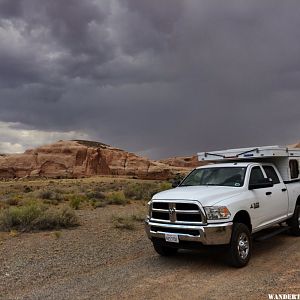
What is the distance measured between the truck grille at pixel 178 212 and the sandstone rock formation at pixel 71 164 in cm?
7677

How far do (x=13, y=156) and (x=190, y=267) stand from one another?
97.5 metres

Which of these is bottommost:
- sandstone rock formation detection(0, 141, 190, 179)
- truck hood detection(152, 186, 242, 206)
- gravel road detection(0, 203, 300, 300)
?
gravel road detection(0, 203, 300, 300)

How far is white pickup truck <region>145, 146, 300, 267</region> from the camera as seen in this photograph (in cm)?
737

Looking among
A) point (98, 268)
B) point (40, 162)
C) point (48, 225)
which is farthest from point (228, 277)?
point (40, 162)

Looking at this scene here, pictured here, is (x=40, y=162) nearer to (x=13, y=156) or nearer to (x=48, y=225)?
(x=13, y=156)

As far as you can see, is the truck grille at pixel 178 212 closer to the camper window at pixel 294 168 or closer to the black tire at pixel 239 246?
the black tire at pixel 239 246

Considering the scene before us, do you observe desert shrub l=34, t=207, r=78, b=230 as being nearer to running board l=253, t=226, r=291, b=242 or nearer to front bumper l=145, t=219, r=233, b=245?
front bumper l=145, t=219, r=233, b=245

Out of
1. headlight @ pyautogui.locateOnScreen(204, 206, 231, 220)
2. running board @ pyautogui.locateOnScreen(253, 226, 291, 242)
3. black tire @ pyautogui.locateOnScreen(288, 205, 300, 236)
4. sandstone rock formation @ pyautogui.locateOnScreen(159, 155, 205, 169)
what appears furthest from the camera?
sandstone rock formation @ pyautogui.locateOnScreen(159, 155, 205, 169)

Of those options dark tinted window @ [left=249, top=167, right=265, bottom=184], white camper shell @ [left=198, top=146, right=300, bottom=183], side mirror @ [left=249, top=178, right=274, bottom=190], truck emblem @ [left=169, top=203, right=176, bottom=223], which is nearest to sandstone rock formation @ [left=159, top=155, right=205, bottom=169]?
white camper shell @ [left=198, top=146, right=300, bottom=183]

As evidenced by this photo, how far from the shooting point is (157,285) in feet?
21.5

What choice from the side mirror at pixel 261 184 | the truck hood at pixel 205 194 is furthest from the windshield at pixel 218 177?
the truck hood at pixel 205 194

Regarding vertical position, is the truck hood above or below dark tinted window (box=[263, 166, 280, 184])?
below

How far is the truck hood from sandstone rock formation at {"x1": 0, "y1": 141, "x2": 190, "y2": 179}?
76.5m

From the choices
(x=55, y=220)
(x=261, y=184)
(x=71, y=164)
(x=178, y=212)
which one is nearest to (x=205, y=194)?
(x=178, y=212)
